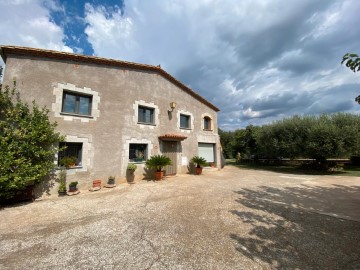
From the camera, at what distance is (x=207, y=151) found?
1524 cm

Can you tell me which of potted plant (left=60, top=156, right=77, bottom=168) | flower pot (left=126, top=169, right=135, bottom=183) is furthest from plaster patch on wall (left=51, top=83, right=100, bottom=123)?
flower pot (left=126, top=169, right=135, bottom=183)

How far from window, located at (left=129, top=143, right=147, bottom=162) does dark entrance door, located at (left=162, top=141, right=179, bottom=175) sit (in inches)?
58.1

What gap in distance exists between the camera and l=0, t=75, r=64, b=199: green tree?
596cm

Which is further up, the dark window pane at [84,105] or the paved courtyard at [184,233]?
the dark window pane at [84,105]

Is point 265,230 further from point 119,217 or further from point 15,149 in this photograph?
point 15,149

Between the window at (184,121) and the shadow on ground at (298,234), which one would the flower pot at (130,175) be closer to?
the window at (184,121)

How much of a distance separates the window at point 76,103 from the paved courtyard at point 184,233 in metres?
4.31

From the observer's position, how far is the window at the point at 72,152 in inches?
313

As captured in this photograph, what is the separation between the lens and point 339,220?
4613 millimetres

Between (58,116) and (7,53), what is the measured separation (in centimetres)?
325

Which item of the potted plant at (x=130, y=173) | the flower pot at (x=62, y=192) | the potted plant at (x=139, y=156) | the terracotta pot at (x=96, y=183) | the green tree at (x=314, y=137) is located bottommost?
the flower pot at (x=62, y=192)

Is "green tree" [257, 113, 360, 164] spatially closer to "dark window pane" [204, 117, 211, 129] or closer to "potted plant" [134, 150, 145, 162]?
"dark window pane" [204, 117, 211, 129]

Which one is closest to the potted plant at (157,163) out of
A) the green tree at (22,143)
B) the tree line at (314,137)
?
the green tree at (22,143)

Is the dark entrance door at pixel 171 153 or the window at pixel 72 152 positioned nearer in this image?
the window at pixel 72 152
